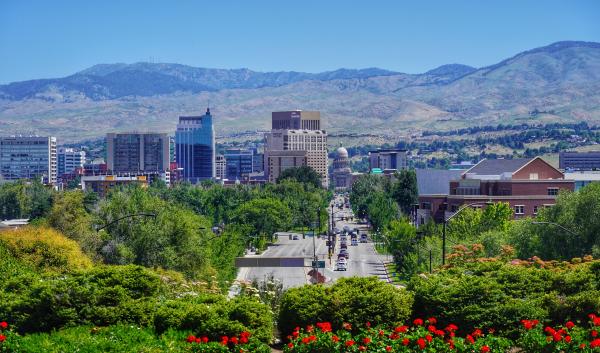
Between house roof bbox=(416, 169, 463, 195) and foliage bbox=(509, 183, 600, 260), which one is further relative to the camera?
house roof bbox=(416, 169, 463, 195)

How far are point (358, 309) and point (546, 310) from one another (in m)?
4.85

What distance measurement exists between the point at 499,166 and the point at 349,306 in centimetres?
9103

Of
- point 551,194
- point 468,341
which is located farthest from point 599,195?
point 551,194

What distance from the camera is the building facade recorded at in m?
107

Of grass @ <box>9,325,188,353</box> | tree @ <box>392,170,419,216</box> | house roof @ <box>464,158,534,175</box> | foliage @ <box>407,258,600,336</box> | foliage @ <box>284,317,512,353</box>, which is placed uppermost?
house roof @ <box>464,158,534,175</box>

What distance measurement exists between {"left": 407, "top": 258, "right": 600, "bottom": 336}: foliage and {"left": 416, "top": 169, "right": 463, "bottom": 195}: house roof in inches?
3745

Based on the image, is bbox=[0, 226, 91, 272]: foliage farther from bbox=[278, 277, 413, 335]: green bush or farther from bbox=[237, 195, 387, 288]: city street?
bbox=[278, 277, 413, 335]: green bush

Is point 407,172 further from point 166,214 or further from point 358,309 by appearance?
point 358,309

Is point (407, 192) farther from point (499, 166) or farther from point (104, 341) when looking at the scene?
point (104, 341)

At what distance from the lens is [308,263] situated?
106312 mm

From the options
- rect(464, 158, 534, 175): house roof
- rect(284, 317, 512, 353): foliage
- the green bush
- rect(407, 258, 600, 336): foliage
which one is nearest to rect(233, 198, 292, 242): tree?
rect(464, 158, 534, 175): house roof

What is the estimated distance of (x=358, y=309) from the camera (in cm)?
2770

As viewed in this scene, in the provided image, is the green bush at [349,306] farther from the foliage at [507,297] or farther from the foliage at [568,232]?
the foliage at [568,232]

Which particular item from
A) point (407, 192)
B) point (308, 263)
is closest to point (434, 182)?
point (308, 263)
